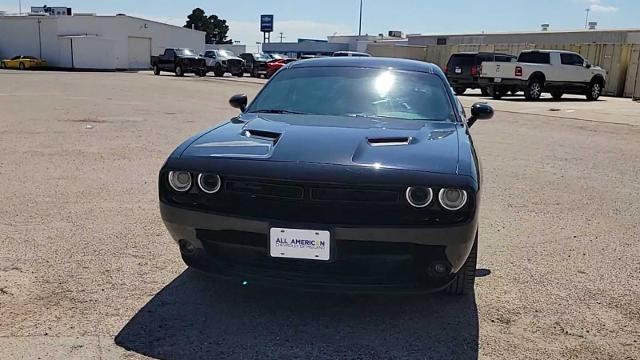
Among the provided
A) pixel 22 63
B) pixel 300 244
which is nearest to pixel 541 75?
pixel 300 244

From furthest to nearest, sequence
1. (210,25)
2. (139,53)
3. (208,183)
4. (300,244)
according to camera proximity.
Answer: (210,25)
(139,53)
(208,183)
(300,244)

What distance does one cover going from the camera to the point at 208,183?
10.9 feet

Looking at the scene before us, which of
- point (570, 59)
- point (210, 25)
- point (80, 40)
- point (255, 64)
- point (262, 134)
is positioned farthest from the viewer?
point (210, 25)

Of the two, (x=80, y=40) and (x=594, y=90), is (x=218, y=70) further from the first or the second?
(x=594, y=90)

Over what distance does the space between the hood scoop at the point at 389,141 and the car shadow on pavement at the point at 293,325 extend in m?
0.98

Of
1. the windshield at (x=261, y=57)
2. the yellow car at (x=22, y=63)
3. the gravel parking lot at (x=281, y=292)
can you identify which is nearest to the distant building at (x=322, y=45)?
the windshield at (x=261, y=57)

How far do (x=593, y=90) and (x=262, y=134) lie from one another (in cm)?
2429

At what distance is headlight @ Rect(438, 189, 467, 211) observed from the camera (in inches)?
123

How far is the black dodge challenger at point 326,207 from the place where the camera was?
3.07 metres

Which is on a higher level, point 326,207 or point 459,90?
point 326,207

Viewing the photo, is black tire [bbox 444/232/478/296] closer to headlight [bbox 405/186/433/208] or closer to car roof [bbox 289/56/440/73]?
headlight [bbox 405/186/433/208]

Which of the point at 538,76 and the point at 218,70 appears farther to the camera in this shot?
the point at 218,70

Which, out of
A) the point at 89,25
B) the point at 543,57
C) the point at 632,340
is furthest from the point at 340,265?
the point at 89,25

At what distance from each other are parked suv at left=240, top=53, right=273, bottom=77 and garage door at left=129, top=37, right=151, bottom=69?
1721 cm
